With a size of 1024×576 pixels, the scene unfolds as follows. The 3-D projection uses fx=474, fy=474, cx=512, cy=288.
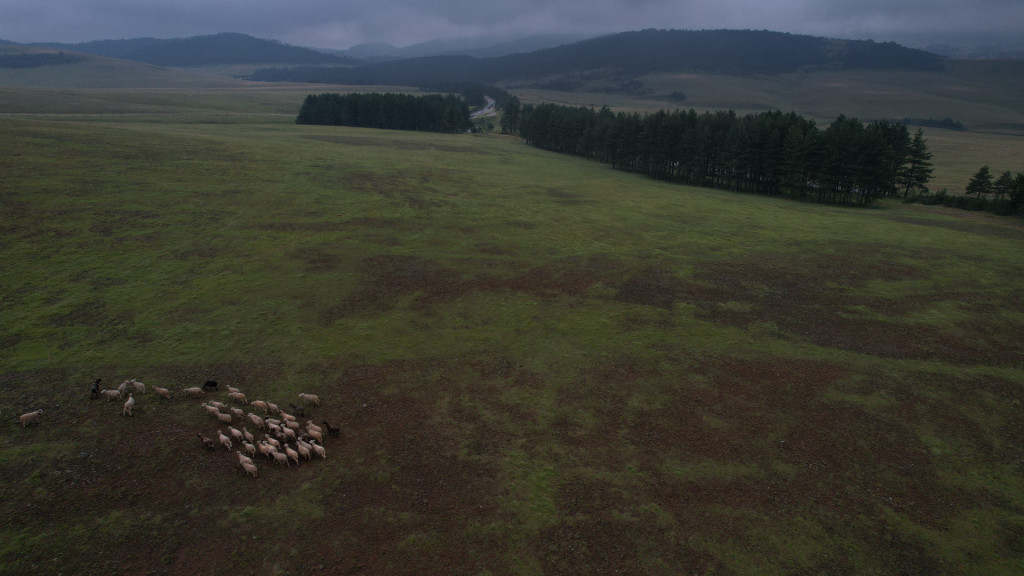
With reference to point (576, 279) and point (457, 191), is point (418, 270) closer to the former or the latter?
point (576, 279)

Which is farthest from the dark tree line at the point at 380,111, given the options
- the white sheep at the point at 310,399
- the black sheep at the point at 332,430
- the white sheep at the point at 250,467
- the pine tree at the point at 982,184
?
the white sheep at the point at 250,467

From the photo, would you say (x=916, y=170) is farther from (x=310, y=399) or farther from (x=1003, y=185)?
(x=310, y=399)

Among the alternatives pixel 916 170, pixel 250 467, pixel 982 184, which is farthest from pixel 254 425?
pixel 916 170

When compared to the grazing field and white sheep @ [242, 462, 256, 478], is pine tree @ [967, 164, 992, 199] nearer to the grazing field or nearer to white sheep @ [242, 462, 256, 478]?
the grazing field

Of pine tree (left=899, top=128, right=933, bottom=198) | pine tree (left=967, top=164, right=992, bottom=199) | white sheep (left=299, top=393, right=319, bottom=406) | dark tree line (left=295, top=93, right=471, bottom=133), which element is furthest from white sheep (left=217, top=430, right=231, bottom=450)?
dark tree line (left=295, top=93, right=471, bottom=133)

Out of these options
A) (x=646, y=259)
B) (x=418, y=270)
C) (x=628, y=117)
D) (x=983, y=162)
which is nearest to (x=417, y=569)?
(x=418, y=270)

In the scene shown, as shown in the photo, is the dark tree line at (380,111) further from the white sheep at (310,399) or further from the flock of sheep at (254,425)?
the white sheep at (310,399)
